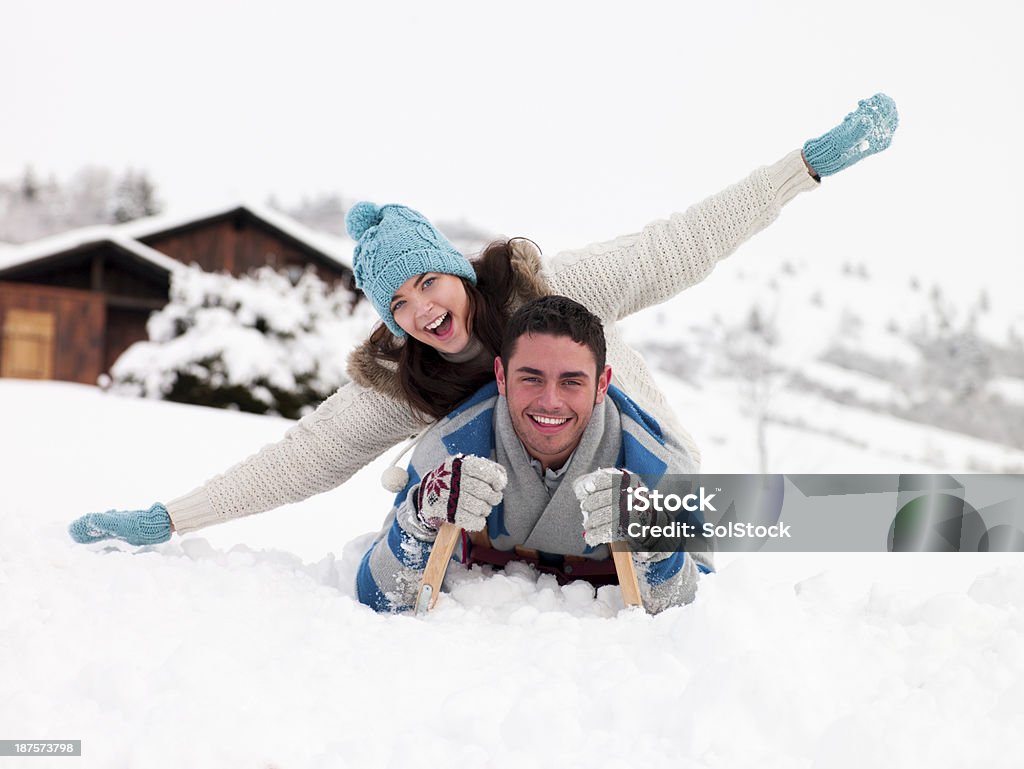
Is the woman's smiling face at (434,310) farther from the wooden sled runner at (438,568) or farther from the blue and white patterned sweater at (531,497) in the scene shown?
the wooden sled runner at (438,568)

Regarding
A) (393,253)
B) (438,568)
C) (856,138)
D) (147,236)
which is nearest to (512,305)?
(393,253)

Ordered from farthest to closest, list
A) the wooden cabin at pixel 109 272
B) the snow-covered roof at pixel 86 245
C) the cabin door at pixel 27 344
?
the cabin door at pixel 27 344 < the wooden cabin at pixel 109 272 < the snow-covered roof at pixel 86 245

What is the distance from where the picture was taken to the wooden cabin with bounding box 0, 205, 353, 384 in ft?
44.6

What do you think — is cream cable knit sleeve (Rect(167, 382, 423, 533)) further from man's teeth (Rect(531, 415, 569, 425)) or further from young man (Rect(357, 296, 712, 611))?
man's teeth (Rect(531, 415, 569, 425))

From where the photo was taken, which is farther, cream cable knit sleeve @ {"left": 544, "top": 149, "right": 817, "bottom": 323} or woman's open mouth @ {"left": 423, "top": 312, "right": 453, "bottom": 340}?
cream cable knit sleeve @ {"left": 544, "top": 149, "right": 817, "bottom": 323}

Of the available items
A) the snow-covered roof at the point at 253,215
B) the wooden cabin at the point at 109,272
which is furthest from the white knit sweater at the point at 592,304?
the snow-covered roof at the point at 253,215

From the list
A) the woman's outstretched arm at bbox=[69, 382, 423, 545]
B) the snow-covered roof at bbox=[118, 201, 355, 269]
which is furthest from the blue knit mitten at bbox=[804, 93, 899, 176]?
the snow-covered roof at bbox=[118, 201, 355, 269]

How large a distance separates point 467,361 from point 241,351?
311 inches

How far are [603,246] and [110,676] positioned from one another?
1.84 m

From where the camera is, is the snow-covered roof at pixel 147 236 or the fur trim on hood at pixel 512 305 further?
the snow-covered roof at pixel 147 236

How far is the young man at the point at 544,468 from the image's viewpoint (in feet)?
7.23

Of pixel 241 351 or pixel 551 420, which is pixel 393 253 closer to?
pixel 551 420

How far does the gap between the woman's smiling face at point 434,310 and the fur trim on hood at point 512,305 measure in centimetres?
18

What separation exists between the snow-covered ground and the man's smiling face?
0.42 metres
